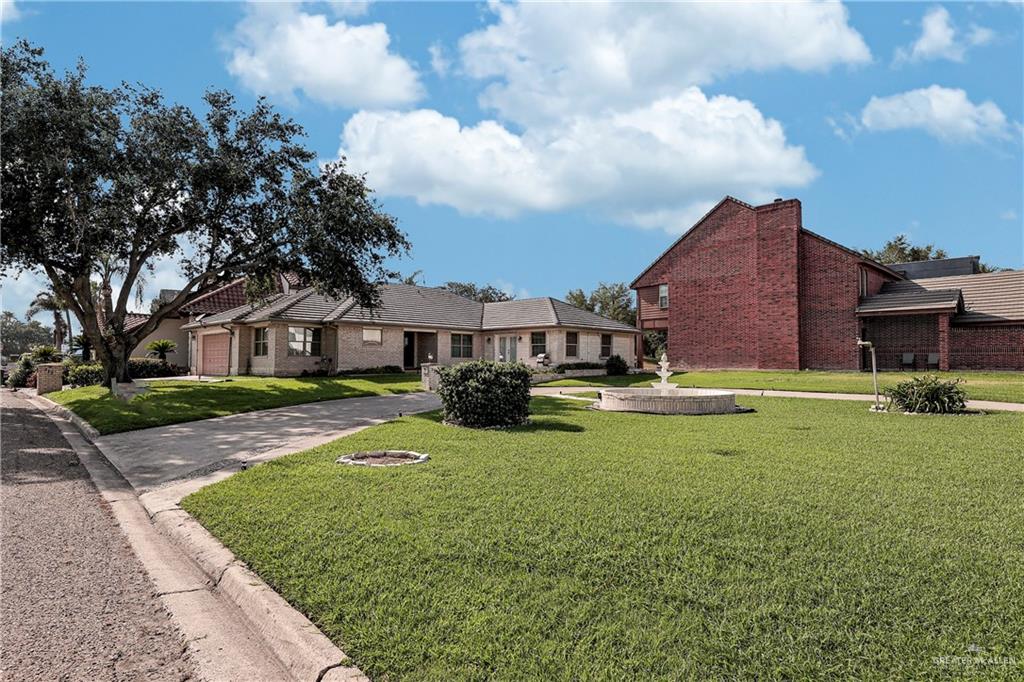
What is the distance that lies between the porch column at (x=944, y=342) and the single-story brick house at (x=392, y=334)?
1532 centimetres

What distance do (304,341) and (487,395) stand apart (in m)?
20.6

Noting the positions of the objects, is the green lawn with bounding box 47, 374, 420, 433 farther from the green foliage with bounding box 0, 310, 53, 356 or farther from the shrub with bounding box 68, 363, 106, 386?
the green foliage with bounding box 0, 310, 53, 356

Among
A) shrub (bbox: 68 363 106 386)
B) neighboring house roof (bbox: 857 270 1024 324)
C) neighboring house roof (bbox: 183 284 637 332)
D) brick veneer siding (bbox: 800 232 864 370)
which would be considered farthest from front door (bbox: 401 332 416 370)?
neighboring house roof (bbox: 857 270 1024 324)

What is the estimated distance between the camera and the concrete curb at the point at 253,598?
10.2 feet

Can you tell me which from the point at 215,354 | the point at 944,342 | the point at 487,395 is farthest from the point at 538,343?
the point at 487,395

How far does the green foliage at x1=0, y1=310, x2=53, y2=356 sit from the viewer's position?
92562mm

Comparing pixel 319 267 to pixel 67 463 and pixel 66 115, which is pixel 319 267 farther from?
pixel 67 463

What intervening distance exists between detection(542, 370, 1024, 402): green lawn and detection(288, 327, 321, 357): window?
12006 millimetres

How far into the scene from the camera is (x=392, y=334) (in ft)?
101

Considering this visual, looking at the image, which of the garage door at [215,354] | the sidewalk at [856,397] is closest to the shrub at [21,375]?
the garage door at [215,354]

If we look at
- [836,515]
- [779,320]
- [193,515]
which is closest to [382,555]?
[193,515]

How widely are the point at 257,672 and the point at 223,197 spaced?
64.1ft

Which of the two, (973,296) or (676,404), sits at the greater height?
(973,296)

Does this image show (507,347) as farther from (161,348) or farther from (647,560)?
(647,560)
